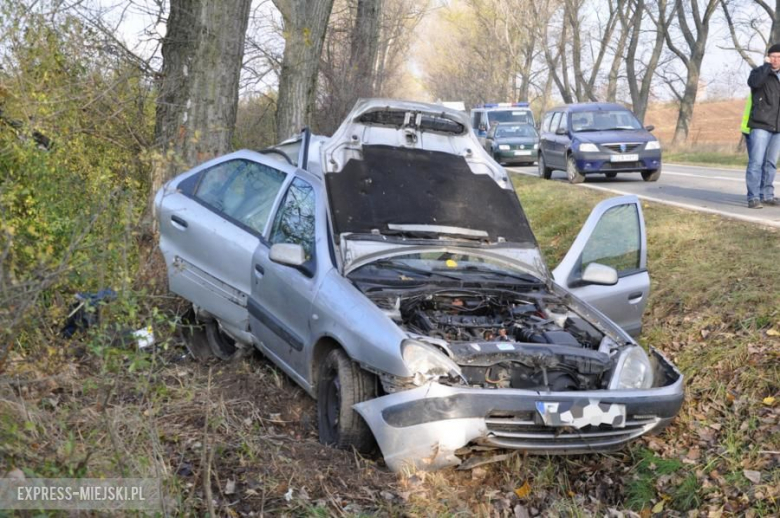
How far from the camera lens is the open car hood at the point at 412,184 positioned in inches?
216

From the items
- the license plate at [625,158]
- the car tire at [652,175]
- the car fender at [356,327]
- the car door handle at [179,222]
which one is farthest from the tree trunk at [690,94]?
the car fender at [356,327]

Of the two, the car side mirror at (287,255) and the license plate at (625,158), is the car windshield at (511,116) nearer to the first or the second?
the license plate at (625,158)

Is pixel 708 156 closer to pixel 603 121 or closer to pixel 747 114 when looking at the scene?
pixel 603 121

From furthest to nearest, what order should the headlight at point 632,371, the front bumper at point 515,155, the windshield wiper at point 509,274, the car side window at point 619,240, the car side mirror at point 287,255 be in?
the front bumper at point 515,155 < the car side window at point 619,240 < the windshield wiper at point 509,274 < the car side mirror at point 287,255 < the headlight at point 632,371

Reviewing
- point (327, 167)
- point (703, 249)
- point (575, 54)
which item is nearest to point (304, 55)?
point (703, 249)

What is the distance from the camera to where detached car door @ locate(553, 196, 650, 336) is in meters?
5.84

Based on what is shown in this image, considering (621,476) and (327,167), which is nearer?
(621,476)

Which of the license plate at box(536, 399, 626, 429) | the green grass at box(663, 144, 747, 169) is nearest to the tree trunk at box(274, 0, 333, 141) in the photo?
the license plate at box(536, 399, 626, 429)

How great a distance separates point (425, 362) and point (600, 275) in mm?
1877

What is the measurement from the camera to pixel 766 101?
10203 millimetres

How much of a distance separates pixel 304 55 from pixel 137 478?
1138 centimetres

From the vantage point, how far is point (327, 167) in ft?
18.4

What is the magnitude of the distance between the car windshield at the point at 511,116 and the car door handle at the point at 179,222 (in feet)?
77.5

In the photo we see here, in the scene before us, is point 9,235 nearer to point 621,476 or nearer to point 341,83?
point 621,476
